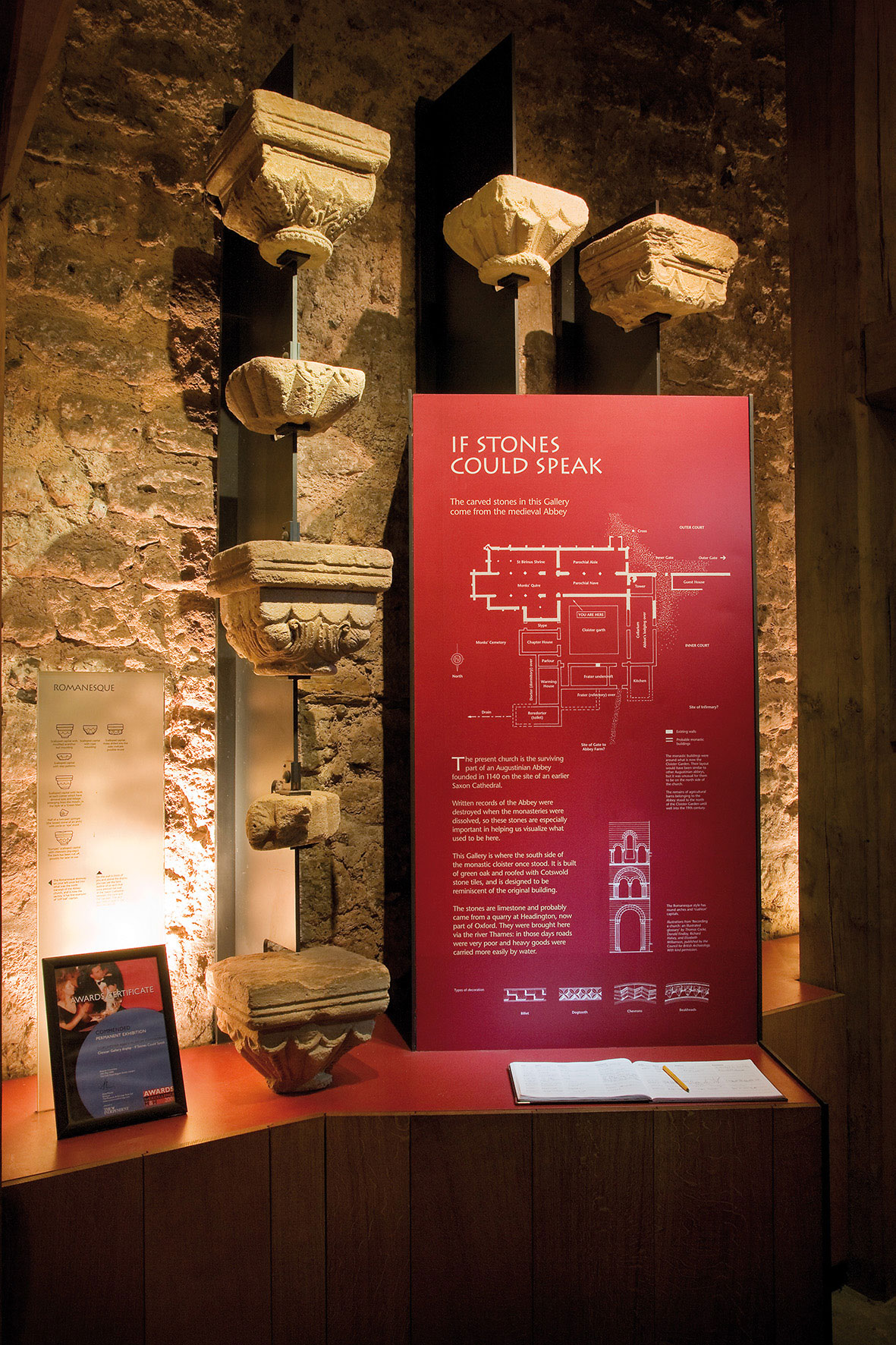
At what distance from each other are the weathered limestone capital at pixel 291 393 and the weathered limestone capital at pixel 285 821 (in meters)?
0.92

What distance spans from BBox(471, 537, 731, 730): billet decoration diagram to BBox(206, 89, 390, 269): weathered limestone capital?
0.91 metres

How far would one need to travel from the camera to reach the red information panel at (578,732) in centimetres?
246

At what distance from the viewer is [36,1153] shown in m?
1.92

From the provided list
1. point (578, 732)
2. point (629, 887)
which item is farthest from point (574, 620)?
point (629, 887)

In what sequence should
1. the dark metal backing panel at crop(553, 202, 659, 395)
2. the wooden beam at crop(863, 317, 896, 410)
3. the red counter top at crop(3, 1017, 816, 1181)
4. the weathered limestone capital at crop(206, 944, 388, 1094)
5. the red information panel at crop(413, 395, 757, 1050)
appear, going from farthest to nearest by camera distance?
the dark metal backing panel at crop(553, 202, 659, 395) < the wooden beam at crop(863, 317, 896, 410) < the red information panel at crop(413, 395, 757, 1050) < the weathered limestone capital at crop(206, 944, 388, 1094) < the red counter top at crop(3, 1017, 816, 1181)

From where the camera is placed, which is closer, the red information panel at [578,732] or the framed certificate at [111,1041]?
the framed certificate at [111,1041]

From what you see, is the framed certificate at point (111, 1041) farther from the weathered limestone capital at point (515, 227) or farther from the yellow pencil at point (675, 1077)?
the weathered limestone capital at point (515, 227)

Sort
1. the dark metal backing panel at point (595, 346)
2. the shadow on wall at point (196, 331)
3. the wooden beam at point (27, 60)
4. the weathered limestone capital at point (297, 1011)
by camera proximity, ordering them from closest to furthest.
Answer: the wooden beam at point (27, 60) → the weathered limestone capital at point (297, 1011) → the shadow on wall at point (196, 331) → the dark metal backing panel at point (595, 346)

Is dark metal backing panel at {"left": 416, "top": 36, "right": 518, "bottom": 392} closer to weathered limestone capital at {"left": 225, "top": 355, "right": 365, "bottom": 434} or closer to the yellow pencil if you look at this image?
weathered limestone capital at {"left": 225, "top": 355, "right": 365, "bottom": 434}

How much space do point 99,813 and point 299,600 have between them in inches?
29.2

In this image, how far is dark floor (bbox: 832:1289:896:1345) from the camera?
8.26ft

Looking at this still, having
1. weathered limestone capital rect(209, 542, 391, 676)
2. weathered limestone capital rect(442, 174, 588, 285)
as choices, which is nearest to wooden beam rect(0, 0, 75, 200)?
weathered limestone capital rect(209, 542, 391, 676)

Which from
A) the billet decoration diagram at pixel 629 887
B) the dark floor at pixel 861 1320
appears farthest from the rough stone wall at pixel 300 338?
the dark floor at pixel 861 1320

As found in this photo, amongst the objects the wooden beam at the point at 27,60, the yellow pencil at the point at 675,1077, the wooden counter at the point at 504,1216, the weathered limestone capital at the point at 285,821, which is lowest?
the wooden counter at the point at 504,1216
